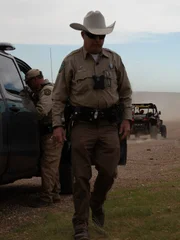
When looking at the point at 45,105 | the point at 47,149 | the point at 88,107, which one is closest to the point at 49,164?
the point at 47,149

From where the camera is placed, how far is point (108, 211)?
553cm

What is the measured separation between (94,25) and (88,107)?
0.64 m

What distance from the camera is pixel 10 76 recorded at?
19.0 ft

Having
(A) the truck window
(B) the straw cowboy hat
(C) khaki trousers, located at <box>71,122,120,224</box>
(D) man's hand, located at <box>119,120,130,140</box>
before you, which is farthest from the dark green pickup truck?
(B) the straw cowboy hat

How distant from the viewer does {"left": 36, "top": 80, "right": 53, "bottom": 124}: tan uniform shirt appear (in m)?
5.98

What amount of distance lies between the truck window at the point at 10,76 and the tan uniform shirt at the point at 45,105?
254 millimetres

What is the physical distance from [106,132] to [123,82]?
1.49 feet

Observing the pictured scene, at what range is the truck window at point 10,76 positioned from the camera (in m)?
5.57

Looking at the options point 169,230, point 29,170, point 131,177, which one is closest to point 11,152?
point 29,170

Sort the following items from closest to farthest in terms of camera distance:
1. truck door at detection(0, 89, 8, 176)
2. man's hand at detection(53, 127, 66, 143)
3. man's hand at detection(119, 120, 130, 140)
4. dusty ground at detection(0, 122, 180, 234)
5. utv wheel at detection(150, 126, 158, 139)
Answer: man's hand at detection(53, 127, 66, 143)
man's hand at detection(119, 120, 130, 140)
truck door at detection(0, 89, 8, 176)
dusty ground at detection(0, 122, 180, 234)
utv wheel at detection(150, 126, 158, 139)

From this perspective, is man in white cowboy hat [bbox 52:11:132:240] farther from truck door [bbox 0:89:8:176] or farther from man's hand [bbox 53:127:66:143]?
truck door [bbox 0:89:8:176]

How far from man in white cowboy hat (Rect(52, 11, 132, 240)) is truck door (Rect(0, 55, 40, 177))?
95 cm

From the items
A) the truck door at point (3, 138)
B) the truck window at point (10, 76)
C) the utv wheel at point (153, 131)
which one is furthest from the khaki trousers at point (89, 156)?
the utv wheel at point (153, 131)

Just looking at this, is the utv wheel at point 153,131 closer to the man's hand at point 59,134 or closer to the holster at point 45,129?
the holster at point 45,129
